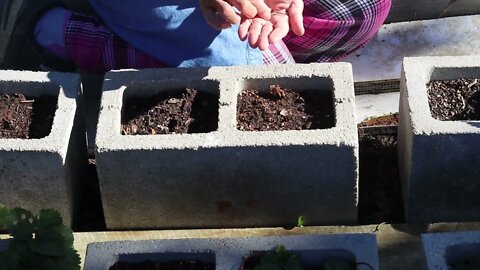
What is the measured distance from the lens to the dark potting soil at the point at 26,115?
2285 mm

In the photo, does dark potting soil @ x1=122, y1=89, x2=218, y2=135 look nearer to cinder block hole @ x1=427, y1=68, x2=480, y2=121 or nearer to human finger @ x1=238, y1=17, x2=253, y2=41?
human finger @ x1=238, y1=17, x2=253, y2=41

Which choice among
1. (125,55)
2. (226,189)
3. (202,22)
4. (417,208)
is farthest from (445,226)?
(125,55)

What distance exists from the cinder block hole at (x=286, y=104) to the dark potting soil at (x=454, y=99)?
243 mm

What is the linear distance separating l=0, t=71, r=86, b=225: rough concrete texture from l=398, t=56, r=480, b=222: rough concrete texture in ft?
2.59

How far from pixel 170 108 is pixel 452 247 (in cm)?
76

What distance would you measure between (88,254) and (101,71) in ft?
2.95

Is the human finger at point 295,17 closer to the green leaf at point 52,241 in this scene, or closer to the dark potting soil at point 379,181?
the dark potting soil at point 379,181

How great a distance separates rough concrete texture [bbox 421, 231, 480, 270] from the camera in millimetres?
1924

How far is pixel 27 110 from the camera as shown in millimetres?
2334

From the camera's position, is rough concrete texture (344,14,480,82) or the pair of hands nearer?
the pair of hands

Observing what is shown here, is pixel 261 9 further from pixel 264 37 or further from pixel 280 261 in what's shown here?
pixel 280 261


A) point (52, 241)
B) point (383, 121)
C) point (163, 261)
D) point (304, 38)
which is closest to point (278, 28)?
point (304, 38)

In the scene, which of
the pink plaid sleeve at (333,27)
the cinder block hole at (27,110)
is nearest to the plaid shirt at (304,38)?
the pink plaid sleeve at (333,27)

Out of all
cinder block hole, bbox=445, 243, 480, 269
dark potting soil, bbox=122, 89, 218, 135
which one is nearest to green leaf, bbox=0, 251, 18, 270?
dark potting soil, bbox=122, 89, 218, 135
